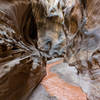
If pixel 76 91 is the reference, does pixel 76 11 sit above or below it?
above

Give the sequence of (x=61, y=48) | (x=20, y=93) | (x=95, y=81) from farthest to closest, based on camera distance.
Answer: (x=61, y=48) < (x=95, y=81) < (x=20, y=93)

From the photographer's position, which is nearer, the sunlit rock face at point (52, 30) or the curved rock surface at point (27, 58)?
the curved rock surface at point (27, 58)

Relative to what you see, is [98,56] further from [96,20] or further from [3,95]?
[3,95]

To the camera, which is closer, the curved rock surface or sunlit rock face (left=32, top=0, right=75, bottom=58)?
the curved rock surface

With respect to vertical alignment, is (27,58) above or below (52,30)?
below

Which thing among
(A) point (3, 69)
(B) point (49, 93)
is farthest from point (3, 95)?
(B) point (49, 93)

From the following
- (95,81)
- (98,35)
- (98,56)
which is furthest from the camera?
(98,35)

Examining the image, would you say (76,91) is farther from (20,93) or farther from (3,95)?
(3,95)

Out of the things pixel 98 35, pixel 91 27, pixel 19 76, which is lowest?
pixel 19 76

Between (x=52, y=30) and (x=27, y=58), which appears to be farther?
(x=52, y=30)

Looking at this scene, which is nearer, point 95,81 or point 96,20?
point 95,81
